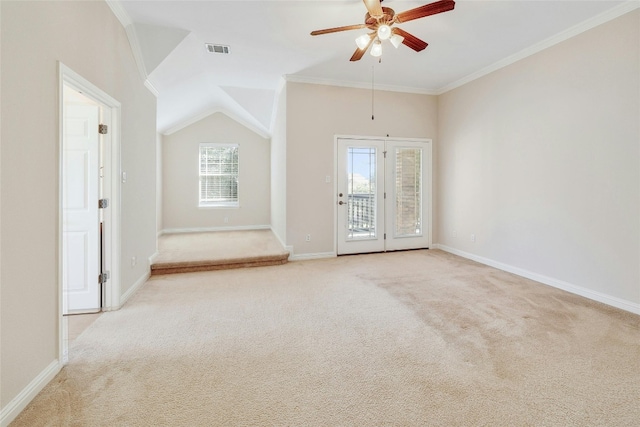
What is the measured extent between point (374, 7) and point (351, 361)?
9.18 ft

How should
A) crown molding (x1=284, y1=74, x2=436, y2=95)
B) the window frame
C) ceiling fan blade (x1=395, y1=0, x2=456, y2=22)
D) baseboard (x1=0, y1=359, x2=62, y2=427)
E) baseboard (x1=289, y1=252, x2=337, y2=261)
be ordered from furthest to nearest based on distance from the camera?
1. the window frame
2. baseboard (x1=289, y1=252, x2=337, y2=261)
3. crown molding (x1=284, y1=74, x2=436, y2=95)
4. ceiling fan blade (x1=395, y1=0, x2=456, y2=22)
5. baseboard (x1=0, y1=359, x2=62, y2=427)

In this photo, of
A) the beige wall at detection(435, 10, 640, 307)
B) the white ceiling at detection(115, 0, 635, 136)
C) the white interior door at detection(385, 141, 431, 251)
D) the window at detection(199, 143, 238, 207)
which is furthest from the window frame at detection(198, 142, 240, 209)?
the beige wall at detection(435, 10, 640, 307)

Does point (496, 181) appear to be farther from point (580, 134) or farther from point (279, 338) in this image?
point (279, 338)

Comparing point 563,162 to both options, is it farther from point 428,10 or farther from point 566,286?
point 428,10

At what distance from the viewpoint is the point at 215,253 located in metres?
4.95

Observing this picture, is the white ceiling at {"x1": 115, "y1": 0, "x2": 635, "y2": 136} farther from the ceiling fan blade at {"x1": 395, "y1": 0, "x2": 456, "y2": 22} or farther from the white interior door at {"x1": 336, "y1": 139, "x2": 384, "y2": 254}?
the white interior door at {"x1": 336, "y1": 139, "x2": 384, "y2": 254}

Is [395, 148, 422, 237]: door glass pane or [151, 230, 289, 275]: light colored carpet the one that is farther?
[395, 148, 422, 237]: door glass pane

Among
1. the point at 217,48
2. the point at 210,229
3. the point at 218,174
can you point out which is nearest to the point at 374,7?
the point at 217,48

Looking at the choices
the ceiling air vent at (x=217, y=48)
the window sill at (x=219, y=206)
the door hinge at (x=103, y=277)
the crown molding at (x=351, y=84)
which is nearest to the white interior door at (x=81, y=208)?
the door hinge at (x=103, y=277)

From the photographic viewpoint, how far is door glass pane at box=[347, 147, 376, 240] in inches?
210

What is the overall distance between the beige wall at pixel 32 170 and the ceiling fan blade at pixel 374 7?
2240 millimetres

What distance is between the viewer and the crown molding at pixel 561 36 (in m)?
2.95

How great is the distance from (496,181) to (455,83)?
6.49 feet

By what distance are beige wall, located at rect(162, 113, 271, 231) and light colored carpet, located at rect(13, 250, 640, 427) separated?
4.10 m
